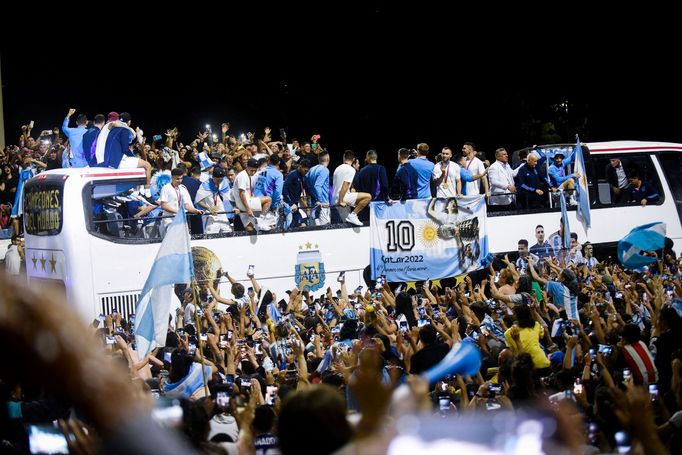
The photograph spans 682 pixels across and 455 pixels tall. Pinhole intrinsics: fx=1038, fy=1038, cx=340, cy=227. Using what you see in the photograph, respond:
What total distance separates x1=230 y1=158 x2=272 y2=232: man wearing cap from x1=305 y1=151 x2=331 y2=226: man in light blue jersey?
2.83 feet

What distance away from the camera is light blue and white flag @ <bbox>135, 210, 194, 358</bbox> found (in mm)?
9672

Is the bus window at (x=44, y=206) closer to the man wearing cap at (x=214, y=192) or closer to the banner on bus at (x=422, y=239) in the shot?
the man wearing cap at (x=214, y=192)

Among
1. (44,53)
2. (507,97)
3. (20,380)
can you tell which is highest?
(44,53)

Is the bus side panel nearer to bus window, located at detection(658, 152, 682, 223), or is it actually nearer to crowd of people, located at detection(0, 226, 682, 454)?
crowd of people, located at detection(0, 226, 682, 454)

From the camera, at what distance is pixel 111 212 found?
1545 centimetres

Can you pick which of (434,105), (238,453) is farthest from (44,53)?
(238,453)

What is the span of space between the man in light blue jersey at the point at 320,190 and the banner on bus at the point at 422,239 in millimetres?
744

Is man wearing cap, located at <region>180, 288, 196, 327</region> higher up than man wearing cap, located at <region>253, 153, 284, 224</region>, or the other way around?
man wearing cap, located at <region>253, 153, 284, 224</region>

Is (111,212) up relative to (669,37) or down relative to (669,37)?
down

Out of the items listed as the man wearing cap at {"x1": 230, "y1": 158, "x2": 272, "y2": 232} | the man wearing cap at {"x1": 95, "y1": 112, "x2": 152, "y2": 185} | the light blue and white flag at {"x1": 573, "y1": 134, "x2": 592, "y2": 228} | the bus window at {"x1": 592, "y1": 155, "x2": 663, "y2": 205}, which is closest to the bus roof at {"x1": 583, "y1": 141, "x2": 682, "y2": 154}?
the bus window at {"x1": 592, "y1": 155, "x2": 663, "y2": 205}

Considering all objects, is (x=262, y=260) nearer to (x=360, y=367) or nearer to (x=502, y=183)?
A: (x=502, y=183)

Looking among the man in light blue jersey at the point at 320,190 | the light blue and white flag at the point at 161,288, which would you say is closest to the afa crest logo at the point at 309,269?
the man in light blue jersey at the point at 320,190

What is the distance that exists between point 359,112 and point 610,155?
36.9ft

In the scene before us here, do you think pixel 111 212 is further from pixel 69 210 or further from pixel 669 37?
A: pixel 669 37
